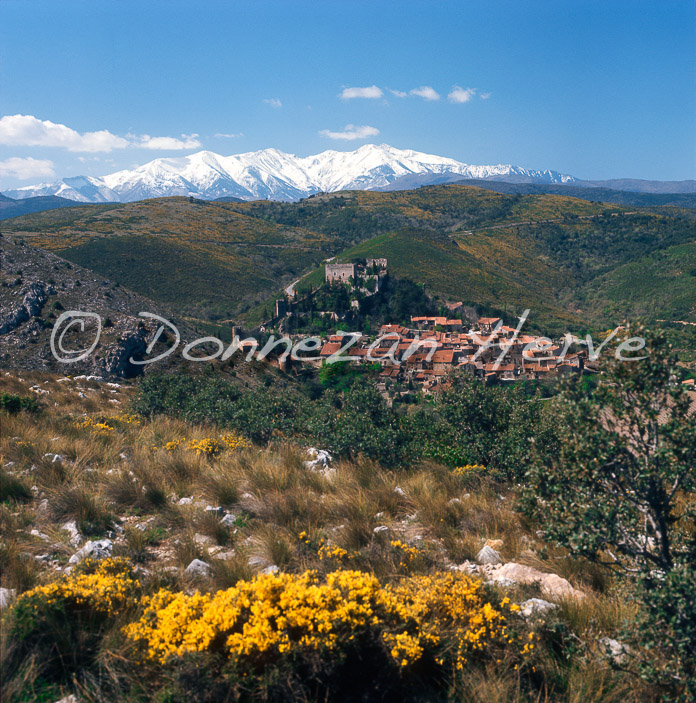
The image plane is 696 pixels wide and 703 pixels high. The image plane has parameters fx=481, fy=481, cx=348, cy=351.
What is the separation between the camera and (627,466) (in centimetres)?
298

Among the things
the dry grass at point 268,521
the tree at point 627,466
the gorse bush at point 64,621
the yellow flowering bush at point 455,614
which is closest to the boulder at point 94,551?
the dry grass at point 268,521

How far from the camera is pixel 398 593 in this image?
295 centimetres

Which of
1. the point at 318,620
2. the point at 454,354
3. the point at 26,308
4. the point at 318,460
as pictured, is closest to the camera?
the point at 318,620

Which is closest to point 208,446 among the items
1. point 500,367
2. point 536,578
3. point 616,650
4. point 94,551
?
point 94,551

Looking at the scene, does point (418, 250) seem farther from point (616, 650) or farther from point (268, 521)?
point (616, 650)

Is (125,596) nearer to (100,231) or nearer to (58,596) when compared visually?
(58,596)

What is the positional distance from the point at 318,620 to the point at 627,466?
2060 millimetres

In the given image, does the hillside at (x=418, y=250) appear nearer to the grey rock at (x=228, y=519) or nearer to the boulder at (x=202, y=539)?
the grey rock at (x=228, y=519)

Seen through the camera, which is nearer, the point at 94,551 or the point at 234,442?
the point at 94,551

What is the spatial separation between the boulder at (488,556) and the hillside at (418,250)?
5583cm

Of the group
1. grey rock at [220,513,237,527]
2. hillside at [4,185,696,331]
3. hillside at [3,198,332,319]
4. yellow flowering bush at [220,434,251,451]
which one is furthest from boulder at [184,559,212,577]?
hillside at [3,198,332,319]

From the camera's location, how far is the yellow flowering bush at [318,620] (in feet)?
7.95

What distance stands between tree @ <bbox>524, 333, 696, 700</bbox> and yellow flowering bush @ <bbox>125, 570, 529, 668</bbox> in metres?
0.75

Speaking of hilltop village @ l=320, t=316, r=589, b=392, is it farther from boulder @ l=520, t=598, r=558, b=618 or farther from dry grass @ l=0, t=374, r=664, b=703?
boulder @ l=520, t=598, r=558, b=618
